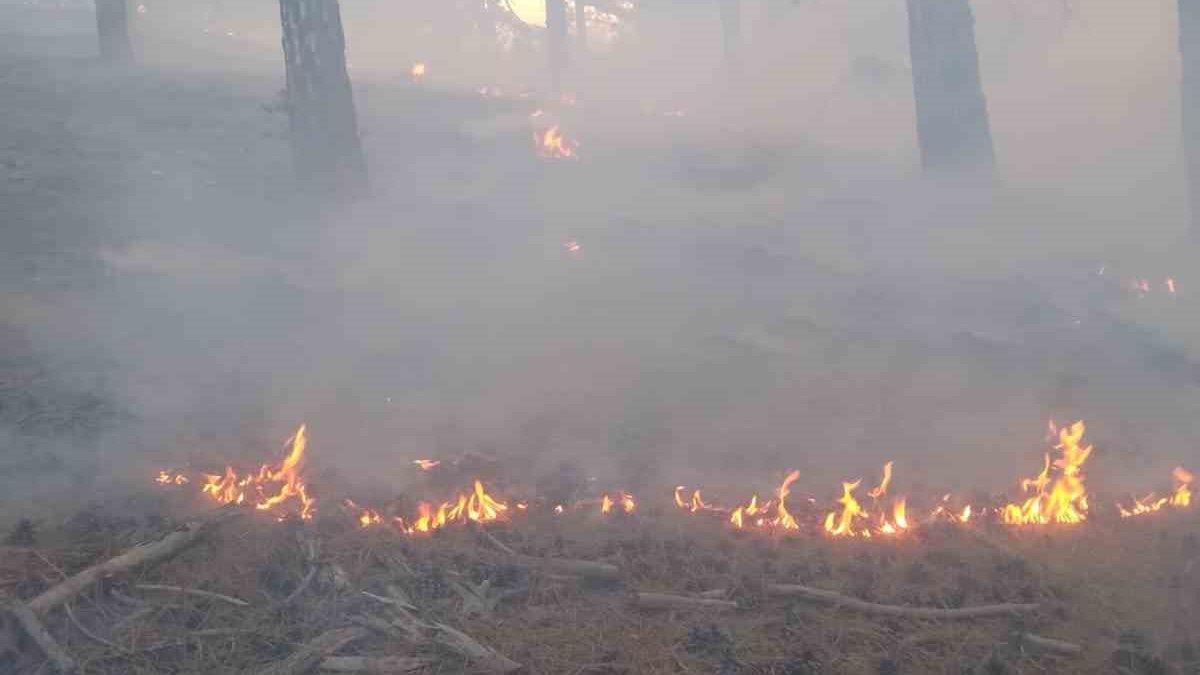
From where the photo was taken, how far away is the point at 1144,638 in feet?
19.5

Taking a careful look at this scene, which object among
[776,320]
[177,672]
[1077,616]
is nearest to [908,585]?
[1077,616]

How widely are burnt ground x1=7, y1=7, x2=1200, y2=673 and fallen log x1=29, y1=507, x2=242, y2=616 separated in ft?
0.74

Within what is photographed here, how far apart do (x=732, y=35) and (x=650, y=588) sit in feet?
88.2

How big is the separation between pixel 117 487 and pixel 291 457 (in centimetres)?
130

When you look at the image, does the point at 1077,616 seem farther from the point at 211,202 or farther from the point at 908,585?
the point at 211,202

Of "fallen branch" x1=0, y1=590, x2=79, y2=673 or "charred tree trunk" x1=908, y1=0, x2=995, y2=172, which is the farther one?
"charred tree trunk" x1=908, y1=0, x2=995, y2=172

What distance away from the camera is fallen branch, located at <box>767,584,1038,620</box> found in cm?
620

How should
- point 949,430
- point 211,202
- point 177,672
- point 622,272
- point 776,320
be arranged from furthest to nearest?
1. point 211,202
2. point 622,272
3. point 776,320
4. point 949,430
5. point 177,672

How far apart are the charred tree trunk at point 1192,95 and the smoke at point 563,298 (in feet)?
3.13

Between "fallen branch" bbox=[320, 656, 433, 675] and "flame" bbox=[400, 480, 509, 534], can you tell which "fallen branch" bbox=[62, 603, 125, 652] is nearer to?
"fallen branch" bbox=[320, 656, 433, 675]

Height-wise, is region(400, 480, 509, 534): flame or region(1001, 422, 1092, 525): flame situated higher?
region(400, 480, 509, 534): flame

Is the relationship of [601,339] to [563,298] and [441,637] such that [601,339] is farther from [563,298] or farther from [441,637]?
[441,637]

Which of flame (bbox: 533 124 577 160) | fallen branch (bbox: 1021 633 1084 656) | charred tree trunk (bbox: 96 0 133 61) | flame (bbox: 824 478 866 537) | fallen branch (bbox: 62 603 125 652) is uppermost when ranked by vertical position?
charred tree trunk (bbox: 96 0 133 61)

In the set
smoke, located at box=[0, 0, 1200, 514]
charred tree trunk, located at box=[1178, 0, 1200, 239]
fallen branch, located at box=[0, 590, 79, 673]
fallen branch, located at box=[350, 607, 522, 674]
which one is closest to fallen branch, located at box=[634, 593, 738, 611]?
fallen branch, located at box=[350, 607, 522, 674]
